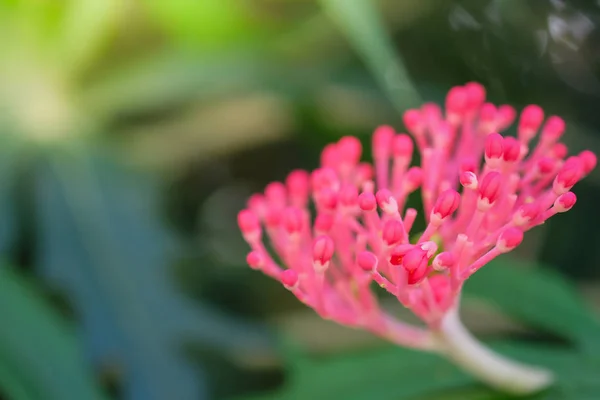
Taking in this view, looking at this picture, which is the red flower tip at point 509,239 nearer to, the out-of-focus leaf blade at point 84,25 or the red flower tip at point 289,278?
the red flower tip at point 289,278

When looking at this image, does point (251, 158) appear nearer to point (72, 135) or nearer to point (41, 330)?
point (72, 135)

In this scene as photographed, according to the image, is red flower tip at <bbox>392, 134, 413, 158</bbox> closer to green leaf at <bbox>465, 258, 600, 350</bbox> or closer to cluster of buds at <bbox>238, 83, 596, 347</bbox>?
cluster of buds at <bbox>238, 83, 596, 347</bbox>

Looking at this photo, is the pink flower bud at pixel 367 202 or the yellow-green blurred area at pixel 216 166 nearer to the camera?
the pink flower bud at pixel 367 202

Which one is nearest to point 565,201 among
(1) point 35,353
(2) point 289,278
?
(2) point 289,278

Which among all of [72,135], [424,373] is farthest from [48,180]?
[424,373]

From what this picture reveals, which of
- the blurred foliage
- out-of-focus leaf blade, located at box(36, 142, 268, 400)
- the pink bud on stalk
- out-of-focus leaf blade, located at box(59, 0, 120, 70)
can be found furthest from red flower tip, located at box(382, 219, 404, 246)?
out-of-focus leaf blade, located at box(59, 0, 120, 70)

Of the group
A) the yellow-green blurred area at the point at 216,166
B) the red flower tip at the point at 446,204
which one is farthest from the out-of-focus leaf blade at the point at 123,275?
the red flower tip at the point at 446,204

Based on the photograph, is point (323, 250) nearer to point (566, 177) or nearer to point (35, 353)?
point (566, 177)
